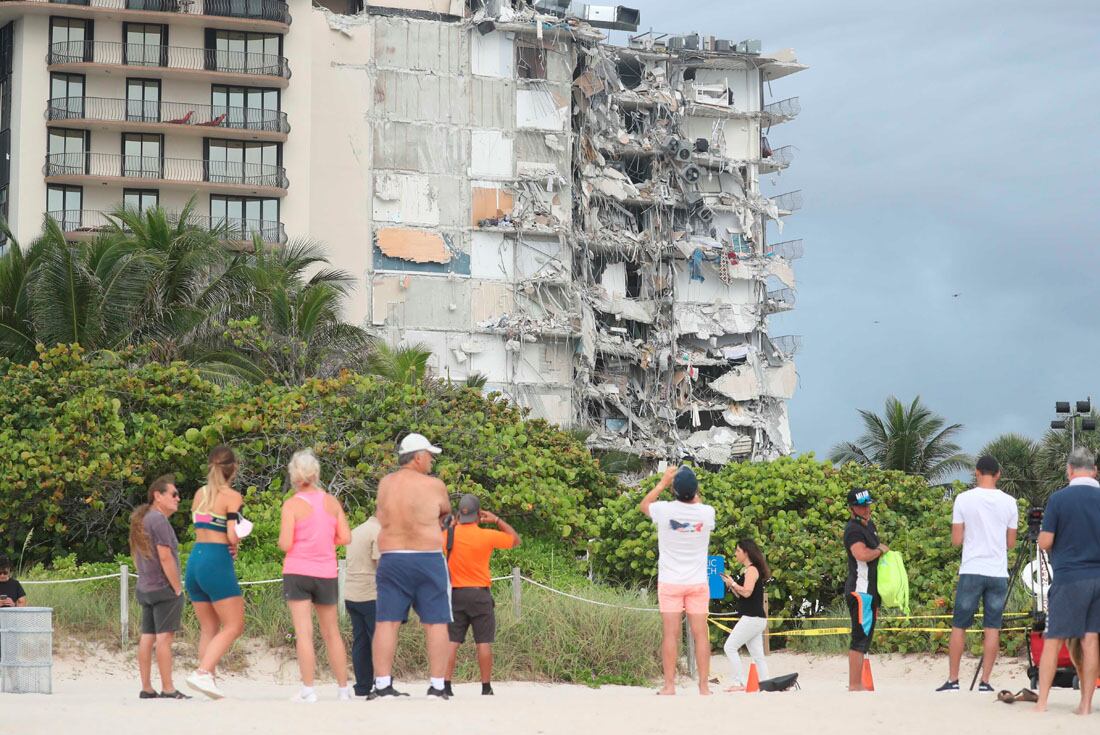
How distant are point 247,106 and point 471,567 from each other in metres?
45.7

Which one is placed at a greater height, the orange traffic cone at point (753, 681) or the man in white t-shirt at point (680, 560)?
the man in white t-shirt at point (680, 560)

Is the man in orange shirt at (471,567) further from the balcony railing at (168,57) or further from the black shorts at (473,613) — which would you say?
the balcony railing at (168,57)

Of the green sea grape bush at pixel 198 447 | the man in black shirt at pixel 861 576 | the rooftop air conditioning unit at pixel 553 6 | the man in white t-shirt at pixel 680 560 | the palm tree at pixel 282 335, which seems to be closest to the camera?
the man in white t-shirt at pixel 680 560

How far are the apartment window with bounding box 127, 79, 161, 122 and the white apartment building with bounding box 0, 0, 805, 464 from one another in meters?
0.07

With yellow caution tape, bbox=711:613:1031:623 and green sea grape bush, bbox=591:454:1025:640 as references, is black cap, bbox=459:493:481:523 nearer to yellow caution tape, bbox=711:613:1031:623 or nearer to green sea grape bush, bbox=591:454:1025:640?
yellow caution tape, bbox=711:613:1031:623

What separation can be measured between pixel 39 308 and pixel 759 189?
48756 millimetres

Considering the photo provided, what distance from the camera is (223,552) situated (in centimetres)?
1172

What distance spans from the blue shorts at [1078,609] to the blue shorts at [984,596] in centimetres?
141

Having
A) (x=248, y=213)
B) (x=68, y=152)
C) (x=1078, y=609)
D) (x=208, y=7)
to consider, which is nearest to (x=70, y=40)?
(x=68, y=152)

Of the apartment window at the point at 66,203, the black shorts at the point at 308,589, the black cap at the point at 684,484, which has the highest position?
the apartment window at the point at 66,203

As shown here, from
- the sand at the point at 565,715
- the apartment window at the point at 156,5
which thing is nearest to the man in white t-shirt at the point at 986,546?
the sand at the point at 565,715

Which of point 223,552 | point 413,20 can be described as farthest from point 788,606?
point 413,20

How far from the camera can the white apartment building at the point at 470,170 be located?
55750 mm

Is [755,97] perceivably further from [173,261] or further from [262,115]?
[173,261]
